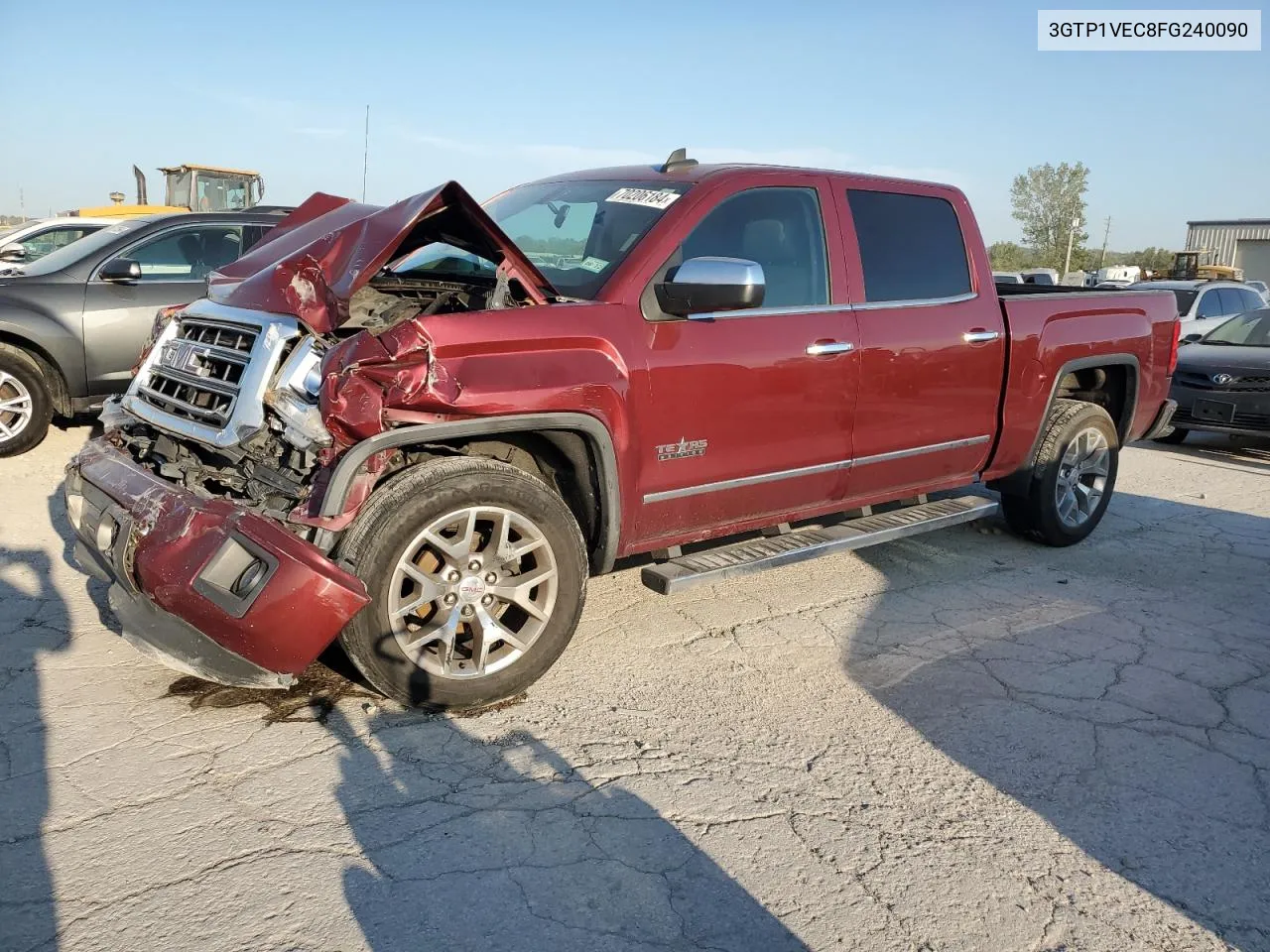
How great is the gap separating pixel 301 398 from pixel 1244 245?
47.7 meters

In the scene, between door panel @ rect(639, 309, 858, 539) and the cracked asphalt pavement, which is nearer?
the cracked asphalt pavement

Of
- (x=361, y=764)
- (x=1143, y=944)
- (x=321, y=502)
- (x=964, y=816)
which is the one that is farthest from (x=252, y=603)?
(x=1143, y=944)

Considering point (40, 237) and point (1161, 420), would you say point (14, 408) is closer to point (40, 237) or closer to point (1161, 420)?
point (40, 237)

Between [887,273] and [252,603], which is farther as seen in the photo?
[887,273]

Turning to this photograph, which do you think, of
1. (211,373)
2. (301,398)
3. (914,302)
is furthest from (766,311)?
(211,373)

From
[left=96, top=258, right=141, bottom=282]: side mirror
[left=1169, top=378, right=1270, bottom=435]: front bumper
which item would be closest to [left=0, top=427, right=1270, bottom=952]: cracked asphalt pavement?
[left=96, top=258, right=141, bottom=282]: side mirror

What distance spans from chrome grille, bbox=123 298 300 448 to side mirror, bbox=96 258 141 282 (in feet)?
11.9

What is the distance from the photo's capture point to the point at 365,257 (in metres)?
3.46

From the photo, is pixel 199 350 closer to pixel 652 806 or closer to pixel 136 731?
pixel 136 731

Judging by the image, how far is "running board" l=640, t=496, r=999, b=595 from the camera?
13.1ft

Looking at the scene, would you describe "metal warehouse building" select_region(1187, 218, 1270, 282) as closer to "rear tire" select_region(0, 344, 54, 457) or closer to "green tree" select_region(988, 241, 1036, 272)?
"green tree" select_region(988, 241, 1036, 272)

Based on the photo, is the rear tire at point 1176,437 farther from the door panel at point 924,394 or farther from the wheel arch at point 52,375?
the wheel arch at point 52,375

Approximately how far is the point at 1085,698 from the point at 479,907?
2590mm

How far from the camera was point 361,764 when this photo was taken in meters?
3.18
